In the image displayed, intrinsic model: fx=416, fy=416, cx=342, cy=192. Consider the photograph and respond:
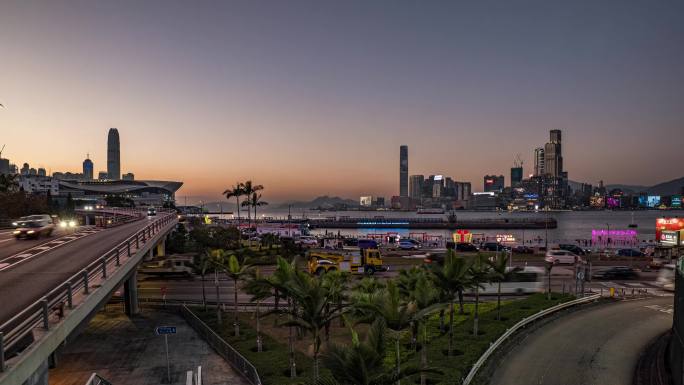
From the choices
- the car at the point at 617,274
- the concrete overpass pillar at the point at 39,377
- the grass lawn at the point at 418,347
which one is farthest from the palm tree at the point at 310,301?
the car at the point at 617,274

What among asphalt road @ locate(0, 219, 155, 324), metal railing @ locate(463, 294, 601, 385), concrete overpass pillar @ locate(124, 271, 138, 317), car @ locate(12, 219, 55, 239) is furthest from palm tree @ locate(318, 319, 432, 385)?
car @ locate(12, 219, 55, 239)

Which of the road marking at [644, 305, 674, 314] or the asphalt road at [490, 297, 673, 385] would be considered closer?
the asphalt road at [490, 297, 673, 385]

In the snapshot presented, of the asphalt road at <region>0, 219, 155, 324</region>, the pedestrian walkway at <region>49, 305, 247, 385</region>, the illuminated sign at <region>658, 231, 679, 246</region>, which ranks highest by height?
the asphalt road at <region>0, 219, 155, 324</region>

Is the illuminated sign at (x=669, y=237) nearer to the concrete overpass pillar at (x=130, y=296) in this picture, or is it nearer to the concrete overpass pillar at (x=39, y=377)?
the concrete overpass pillar at (x=130, y=296)

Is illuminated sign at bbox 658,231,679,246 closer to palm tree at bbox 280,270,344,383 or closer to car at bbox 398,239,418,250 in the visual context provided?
car at bbox 398,239,418,250

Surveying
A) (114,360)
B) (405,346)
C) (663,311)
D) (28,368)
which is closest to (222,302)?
(114,360)

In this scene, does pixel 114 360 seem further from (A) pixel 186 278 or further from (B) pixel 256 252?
(B) pixel 256 252
